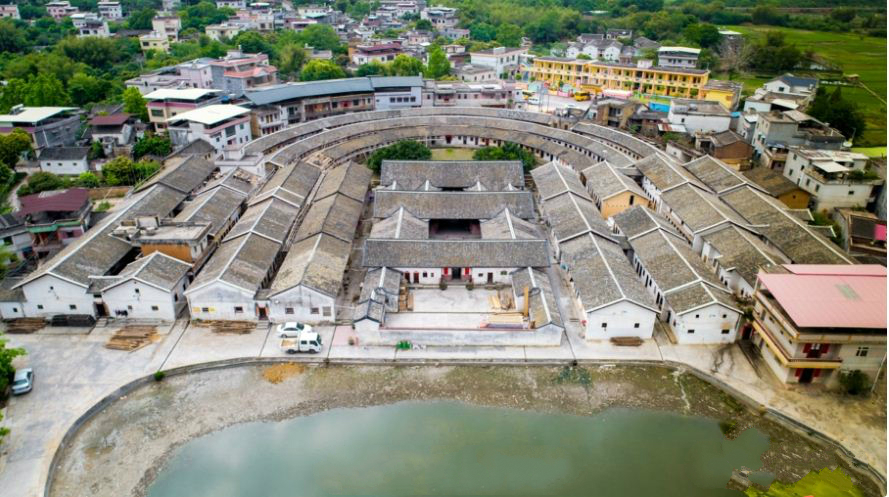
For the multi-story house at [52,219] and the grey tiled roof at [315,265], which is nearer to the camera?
the grey tiled roof at [315,265]

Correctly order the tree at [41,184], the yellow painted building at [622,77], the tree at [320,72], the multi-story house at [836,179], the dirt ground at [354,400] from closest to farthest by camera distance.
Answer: the dirt ground at [354,400] → the multi-story house at [836,179] → the tree at [41,184] → the yellow painted building at [622,77] → the tree at [320,72]

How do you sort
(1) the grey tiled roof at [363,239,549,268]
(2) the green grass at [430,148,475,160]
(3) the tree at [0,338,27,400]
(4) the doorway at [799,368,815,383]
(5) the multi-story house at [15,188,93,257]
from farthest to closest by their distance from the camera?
(2) the green grass at [430,148,475,160]
(5) the multi-story house at [15,188,93,257]
(1) the grey tiled roof at [363,239,549,268]
(4) the doorway at [799,368,815,383]
(3) the tree at [0,338,27,400]

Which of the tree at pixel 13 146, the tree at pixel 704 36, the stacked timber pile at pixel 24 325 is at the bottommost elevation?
the stacked timber pile at pixel 24 325

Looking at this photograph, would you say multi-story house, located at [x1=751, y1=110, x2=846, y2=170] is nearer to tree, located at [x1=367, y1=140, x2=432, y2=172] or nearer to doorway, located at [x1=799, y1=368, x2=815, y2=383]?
doorway, located at [x1=799, y1=368, x2=815, y2=383]

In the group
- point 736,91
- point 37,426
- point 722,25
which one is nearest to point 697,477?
point 37,426

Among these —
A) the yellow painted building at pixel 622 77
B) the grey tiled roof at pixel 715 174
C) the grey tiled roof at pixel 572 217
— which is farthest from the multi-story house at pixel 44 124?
the yellow painted building at pixel 622 77

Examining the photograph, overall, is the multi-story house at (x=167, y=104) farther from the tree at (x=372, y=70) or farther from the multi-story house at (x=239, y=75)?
the tree at (x=372, y=70)

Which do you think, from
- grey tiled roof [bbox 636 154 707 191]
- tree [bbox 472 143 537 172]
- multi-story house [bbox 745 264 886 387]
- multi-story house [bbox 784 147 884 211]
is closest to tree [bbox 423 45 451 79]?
tree [bbox 472 143 537 172]
